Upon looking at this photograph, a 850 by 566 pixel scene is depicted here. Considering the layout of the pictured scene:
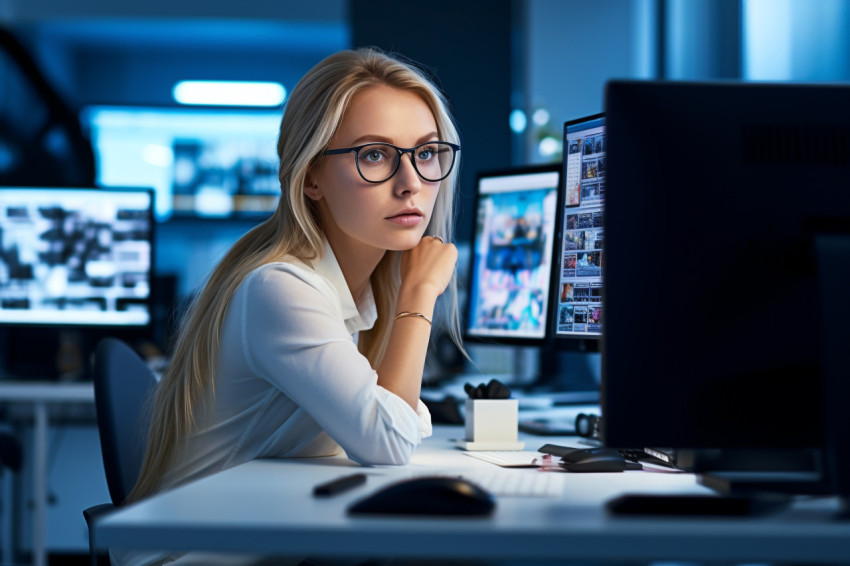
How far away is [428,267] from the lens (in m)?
1.46

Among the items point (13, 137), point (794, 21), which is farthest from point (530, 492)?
point (13, 137)

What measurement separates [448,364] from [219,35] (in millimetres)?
4002

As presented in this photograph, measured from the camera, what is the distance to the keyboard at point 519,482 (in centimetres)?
98

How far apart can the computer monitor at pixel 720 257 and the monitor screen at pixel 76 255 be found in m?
2.50

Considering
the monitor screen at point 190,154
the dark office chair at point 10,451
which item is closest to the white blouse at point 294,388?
the dark office chair at point 10,451

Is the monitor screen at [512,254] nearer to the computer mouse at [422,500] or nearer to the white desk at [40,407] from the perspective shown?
the computer mouse at [422,500]

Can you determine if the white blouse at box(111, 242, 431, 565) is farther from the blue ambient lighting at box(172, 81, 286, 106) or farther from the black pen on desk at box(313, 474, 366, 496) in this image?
the blue ambient lighting at box(172, 81, 286, 106)

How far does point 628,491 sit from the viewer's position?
3.41ft

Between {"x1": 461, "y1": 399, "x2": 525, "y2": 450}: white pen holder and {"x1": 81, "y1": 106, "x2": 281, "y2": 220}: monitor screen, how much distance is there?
5144mm

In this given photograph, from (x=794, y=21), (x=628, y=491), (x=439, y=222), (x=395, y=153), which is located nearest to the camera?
(x=628, y=491)

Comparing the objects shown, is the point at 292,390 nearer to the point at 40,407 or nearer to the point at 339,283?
the point at 339,283

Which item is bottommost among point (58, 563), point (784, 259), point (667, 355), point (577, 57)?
point (58, 563)

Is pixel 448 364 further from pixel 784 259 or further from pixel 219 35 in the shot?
pixel 219 35

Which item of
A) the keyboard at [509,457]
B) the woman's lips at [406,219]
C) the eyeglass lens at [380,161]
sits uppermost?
the eyeglass lens at [380,161]
